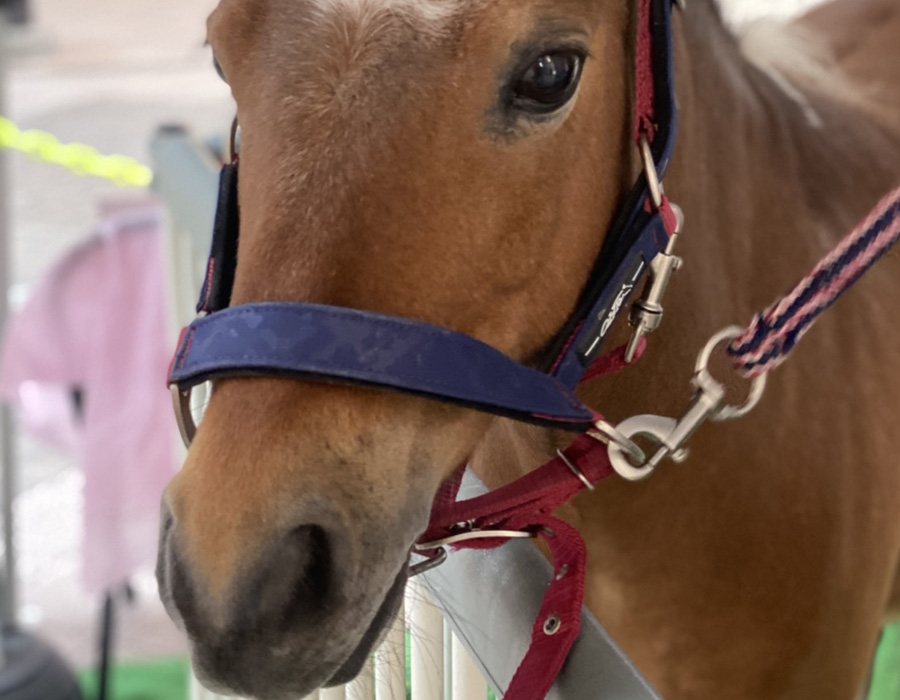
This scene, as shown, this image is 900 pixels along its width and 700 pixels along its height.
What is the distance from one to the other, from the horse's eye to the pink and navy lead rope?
21cm

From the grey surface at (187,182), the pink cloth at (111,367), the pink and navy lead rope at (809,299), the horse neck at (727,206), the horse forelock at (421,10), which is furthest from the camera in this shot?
the pink cloth at (111,367)

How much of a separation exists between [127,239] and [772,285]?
1.04m

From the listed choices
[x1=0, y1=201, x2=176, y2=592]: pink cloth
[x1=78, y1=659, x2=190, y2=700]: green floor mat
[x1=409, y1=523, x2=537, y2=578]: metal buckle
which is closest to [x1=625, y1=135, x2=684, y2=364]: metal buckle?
[x1=409, y1=523, x2=537, y2=578]: metal buckle

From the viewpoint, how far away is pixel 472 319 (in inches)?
22.7

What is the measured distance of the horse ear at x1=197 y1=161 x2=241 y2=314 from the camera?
640mm

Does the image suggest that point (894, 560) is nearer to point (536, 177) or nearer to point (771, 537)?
point (771, 537)

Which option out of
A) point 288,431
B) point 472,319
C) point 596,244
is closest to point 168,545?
point 288,431

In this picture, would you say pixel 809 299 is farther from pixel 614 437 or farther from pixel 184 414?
pixel 184 414

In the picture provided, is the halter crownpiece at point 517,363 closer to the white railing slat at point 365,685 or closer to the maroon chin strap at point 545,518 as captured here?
the maroon chin strap at point 545,518

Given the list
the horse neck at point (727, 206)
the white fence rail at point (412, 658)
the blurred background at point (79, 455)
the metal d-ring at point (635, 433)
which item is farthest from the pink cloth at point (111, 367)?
the metal d-ring at point (635, 433)

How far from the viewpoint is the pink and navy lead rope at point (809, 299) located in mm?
649

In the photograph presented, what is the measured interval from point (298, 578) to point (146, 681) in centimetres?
143

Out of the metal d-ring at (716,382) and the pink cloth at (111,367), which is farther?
the pink cloth at (111,367)

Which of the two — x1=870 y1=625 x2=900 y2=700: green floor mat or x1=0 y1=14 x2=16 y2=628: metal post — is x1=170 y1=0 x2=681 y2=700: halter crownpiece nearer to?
x1=0 y1=14 x2=16 y2=628: metal post
